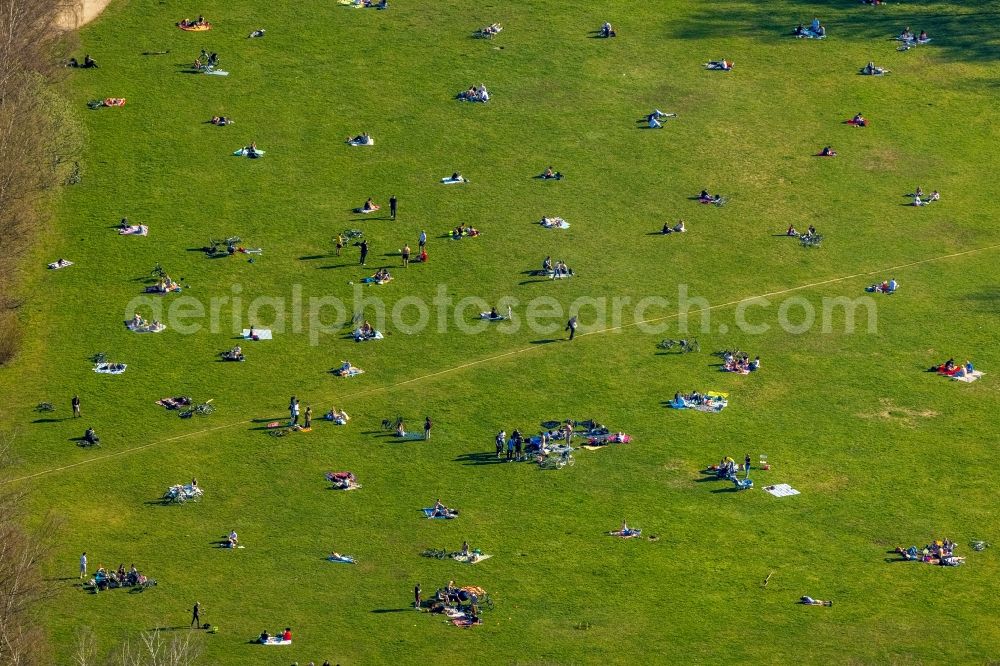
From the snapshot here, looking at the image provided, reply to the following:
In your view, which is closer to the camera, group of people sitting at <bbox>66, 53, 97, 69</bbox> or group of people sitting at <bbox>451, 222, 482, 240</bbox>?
group of people sitting at <bbox>451, 222, 482, 240</bbox>

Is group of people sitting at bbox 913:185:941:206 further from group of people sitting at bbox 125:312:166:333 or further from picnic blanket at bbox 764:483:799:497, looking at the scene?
group of people sitting at bbox 125:312:166:333

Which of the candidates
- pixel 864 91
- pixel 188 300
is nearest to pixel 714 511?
pixel 188 300

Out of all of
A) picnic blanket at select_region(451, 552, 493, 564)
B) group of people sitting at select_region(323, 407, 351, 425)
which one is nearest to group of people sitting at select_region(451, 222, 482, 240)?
group of people sitting at select_region(323, 407, 351, 425)

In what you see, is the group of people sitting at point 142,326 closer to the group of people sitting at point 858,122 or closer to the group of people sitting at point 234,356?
the group of people sitting at point 234,356

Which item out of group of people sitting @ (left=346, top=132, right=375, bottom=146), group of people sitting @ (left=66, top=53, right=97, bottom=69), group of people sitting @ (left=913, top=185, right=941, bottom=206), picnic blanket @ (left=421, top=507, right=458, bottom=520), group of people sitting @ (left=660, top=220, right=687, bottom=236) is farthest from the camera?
group of people sitting @ (left=66, top=53, right=97, bottom=69)

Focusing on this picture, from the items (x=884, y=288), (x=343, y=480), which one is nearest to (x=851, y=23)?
(x=884, y=288)

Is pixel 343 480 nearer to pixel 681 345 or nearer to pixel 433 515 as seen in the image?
pixel 433 515

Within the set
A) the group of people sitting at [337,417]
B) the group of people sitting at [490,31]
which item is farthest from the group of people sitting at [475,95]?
the group of people sitting at [337,417]
